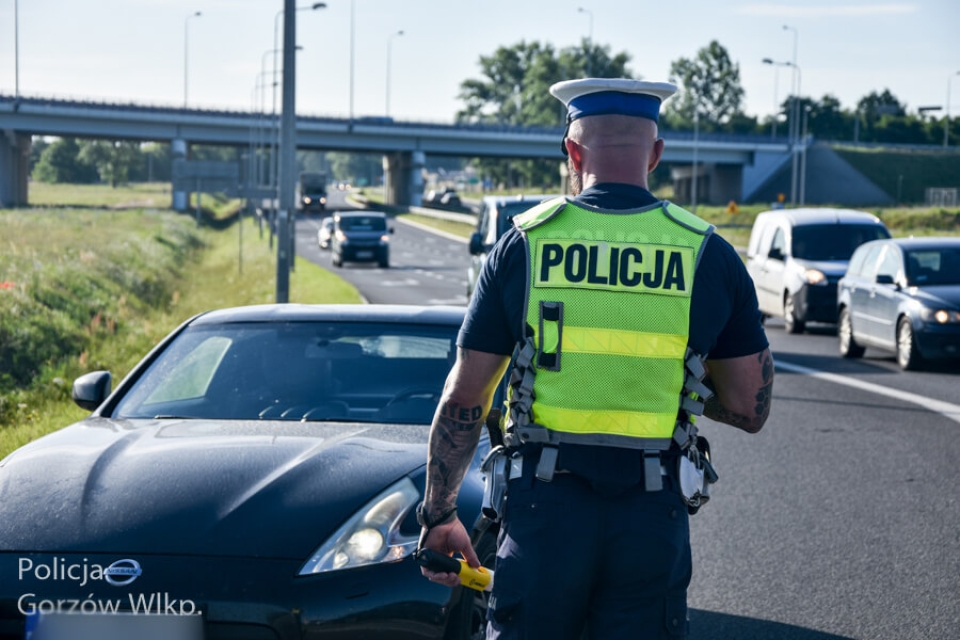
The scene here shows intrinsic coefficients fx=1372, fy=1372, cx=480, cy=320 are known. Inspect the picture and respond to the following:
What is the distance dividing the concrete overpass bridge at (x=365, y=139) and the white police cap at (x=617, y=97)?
76.7 metres

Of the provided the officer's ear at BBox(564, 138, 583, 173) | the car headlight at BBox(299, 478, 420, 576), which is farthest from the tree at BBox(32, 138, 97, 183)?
the officer's ear at BBox(564, 138, 583, 173)

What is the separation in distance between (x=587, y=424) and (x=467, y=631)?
156 cm

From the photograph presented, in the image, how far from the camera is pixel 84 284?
75.5 ft

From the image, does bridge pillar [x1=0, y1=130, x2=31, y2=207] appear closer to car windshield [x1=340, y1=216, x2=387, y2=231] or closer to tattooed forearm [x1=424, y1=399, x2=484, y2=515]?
car windshield [x1=340, y1=216, x2=387, y2=231]

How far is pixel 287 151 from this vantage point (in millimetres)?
20109

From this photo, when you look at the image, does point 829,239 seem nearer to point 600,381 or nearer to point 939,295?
point 939,295

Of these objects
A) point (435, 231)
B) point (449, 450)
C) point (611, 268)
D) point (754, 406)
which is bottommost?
point (435, 231)

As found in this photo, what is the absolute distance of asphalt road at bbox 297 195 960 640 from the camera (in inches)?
227

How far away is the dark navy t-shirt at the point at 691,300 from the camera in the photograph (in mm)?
3047

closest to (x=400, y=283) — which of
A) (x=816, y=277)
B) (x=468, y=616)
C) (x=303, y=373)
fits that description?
(x=816, y=277)

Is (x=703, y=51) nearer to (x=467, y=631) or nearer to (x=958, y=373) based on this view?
(x=958, y=373)

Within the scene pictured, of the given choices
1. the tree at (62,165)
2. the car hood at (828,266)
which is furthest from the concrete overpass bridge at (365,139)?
the car hood at (828,266)

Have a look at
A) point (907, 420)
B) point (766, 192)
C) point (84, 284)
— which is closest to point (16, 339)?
point (84, 284)

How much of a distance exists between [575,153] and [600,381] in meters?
0.56
